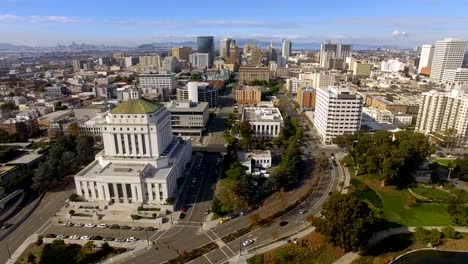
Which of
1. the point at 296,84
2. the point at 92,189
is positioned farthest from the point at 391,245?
the point at 296,84

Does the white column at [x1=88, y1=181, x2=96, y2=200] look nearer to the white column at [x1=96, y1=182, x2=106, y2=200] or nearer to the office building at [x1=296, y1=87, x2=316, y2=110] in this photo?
the white column at [x1=96, y1=182, x2=106, y2=200]

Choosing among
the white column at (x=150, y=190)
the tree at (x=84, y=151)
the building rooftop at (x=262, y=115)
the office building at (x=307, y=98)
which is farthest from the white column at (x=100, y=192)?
the office building at (x=307, y=98)

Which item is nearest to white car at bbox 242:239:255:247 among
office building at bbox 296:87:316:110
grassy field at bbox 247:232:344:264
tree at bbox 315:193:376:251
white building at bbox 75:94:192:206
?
grassy field at bbox 247:232:344:264

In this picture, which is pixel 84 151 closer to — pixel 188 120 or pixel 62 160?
pixel 62 160

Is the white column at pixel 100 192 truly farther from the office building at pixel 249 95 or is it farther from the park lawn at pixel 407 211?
the office building at pixel 249 95

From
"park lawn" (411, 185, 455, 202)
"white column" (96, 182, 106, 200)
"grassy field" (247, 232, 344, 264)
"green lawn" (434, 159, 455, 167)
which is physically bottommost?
"grassy field" (247, 232, 344, 264)
